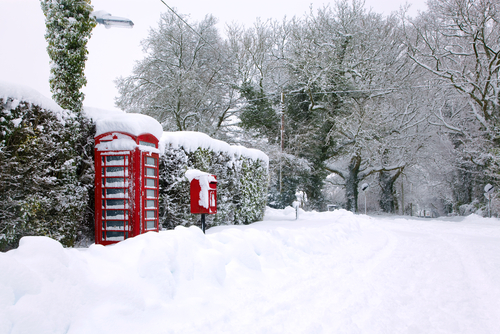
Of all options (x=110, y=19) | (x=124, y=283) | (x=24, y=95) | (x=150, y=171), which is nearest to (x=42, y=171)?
(x=24, y=95)

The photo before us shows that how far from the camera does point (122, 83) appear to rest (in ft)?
77.2

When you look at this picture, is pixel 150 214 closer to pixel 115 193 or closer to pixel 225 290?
pixel 115 193

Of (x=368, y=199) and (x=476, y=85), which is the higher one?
(x=476, y=85)

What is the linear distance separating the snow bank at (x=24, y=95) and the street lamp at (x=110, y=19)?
8.25ft

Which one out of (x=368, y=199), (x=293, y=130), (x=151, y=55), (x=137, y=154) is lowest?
(x=368, y=199)

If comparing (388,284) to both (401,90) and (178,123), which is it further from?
(401,90)

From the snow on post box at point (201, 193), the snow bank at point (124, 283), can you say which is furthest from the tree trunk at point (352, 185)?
the snow bank at point (124, 283)

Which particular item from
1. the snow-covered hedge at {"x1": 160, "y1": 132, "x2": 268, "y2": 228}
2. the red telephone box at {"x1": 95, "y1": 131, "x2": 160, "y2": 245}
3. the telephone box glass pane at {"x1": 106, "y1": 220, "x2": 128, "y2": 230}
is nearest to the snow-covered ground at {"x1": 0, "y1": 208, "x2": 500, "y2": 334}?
the red telephone box at {"x1": 95, "y1": 131, "x2": 160, "y2": 245}

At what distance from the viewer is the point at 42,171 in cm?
562

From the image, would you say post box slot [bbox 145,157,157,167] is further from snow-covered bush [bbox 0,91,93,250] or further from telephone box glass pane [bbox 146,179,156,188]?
snow-covered bush [bbox 0,91,93,250]

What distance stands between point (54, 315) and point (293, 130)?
24.3 metres

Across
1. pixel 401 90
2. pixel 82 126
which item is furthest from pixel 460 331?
pixel 401 90

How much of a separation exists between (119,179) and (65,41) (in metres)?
3.02

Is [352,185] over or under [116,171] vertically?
under
